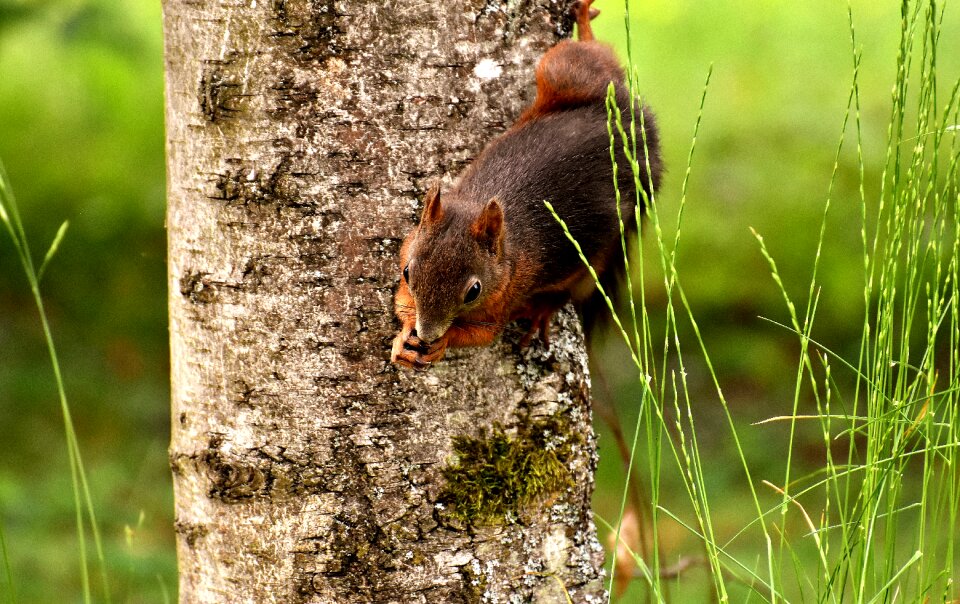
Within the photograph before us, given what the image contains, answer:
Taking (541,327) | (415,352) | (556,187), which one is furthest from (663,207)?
(415,352)

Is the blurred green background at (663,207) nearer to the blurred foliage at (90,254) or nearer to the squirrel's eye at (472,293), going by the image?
the blurred foliage at (90,254)

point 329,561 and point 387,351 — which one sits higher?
point 387,351

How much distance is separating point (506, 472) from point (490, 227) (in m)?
0.41

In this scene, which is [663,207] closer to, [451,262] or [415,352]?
[451,262]

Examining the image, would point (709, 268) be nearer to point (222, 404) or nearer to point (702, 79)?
point (702, 79)

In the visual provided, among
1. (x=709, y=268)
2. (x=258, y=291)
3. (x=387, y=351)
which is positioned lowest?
(x=709, y=268)

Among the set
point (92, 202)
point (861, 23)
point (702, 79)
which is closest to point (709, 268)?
point (702, 79)

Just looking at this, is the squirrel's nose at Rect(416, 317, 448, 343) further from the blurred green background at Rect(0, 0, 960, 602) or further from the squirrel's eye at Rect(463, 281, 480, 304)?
the blurred green background at Rect(0, 0, 960, 602)

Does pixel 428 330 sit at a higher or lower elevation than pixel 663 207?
higher

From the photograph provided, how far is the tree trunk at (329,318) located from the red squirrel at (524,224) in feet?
0.16

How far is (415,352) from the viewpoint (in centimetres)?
147

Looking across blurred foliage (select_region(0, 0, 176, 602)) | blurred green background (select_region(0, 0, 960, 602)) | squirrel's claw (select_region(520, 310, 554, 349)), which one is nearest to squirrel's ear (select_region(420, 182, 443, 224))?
squirrel's claw (select_region(520, 310, 554, 349))

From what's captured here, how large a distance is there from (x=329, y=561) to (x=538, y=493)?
1.17 feet

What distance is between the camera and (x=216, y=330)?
1524mm
